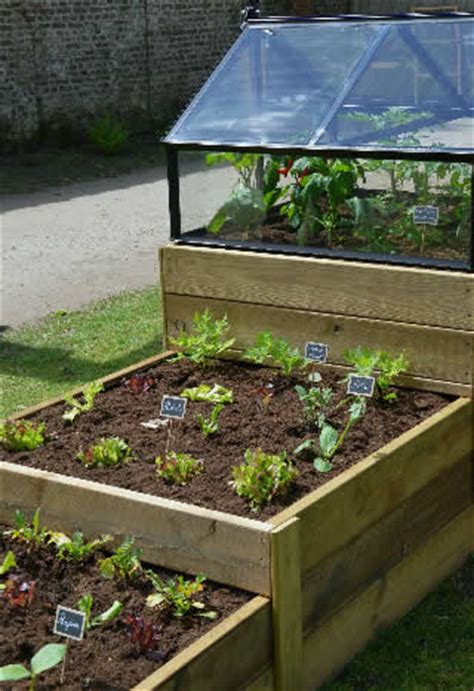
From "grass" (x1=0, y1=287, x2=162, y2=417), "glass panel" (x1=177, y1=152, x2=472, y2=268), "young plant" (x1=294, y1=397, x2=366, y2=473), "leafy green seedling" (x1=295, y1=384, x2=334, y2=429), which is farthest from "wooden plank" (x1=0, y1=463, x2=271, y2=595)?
"grass" (x1=0, y1=287, x2=162, y2=417)

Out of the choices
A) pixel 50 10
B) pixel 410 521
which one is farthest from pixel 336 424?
pixel 50 10

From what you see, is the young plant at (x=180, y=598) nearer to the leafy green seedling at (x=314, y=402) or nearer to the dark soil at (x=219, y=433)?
the dark soil at (x=219, y=433)

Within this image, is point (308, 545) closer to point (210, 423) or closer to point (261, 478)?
point (261, 478)

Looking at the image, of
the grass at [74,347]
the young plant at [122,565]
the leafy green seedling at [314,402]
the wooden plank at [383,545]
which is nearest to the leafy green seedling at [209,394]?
the leafy green seedling at [314,402]

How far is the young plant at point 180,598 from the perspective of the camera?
3.08m

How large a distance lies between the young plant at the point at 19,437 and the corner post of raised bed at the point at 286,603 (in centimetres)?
115

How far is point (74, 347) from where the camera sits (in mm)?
6695

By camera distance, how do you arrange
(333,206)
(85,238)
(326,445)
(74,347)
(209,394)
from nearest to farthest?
(326,445) < (209,394) < (333,206) < (74,347) < (85,238)

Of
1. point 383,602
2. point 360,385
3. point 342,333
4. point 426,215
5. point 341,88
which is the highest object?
point 341,88

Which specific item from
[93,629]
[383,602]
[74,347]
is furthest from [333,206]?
[74,347]

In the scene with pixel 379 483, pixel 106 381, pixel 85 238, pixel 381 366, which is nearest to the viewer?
pixel 379 483

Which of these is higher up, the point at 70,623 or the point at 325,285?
the point at 325,285

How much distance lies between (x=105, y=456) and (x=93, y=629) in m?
0.82

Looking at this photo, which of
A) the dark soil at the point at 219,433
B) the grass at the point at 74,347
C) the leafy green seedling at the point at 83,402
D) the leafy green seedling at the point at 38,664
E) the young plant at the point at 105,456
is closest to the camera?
the leafy green seedling at the point at 38,664
